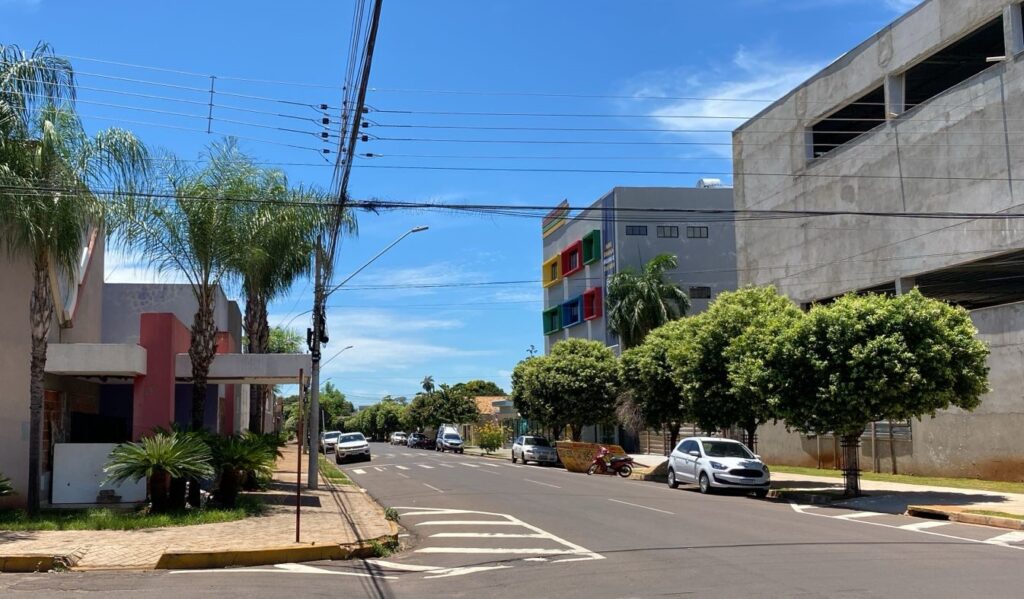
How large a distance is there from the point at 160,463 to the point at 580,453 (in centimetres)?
2455

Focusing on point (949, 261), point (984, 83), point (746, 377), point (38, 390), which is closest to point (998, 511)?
point (746, 377)

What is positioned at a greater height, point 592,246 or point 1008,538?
point 592,246

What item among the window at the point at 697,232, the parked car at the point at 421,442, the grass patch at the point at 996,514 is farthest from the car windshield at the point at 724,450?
the parked car at the point at 421,442

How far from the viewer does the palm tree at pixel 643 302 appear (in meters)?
46.8

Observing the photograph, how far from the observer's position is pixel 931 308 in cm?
2177

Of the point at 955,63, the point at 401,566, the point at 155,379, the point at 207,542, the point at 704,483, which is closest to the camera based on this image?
the point at 401,566

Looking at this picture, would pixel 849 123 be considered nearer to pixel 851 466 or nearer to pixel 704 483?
pixel 851 466

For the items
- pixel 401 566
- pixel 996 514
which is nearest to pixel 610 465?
pixel 996 514

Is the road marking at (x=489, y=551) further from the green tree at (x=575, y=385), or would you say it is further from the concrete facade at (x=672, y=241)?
the concrete facade at (x=672, y=241)

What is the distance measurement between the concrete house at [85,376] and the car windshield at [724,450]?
1137 cm

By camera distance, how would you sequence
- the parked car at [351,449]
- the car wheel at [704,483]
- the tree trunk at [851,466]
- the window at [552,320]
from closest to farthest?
the tree trunk at [851,466] → the car wheel at [704,483] → the parked car at [351,449] → the window at [552,320]

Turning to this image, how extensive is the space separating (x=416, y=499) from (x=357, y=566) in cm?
1064

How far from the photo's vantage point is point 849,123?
3528 cm

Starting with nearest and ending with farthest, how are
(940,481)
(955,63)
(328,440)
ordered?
(940,481)
(955,63)
(328,440)
